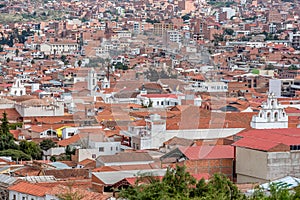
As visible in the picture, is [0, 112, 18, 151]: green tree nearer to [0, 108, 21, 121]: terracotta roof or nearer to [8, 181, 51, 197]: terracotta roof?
[0, 108, 21, 121]: terracotta roof

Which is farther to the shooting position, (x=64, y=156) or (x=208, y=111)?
(x=64, y=156)

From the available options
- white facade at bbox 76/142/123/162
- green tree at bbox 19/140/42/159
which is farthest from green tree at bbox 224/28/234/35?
white facade at bbox 76/142/123/162

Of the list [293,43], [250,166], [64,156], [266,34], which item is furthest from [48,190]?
[266,34]

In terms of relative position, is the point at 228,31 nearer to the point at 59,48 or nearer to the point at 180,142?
the point at 59,48

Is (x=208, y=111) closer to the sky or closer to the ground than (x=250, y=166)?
closer to the sky

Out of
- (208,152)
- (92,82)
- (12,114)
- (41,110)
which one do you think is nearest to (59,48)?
(12,114)

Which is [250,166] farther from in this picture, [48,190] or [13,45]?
[13,45]

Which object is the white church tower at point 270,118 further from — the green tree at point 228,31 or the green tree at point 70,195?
the green tree at point 228,31
